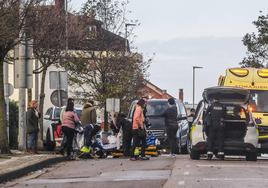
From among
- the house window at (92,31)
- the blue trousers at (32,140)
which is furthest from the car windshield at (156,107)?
the house window at (92,31)

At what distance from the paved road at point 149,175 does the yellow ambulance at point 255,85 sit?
3.62 metres

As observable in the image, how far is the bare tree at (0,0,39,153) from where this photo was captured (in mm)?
19062

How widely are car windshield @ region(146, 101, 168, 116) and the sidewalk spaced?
22.9 ft

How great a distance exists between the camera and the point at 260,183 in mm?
15047

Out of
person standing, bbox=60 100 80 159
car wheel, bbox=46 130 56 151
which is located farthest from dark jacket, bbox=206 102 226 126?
car wheel, bbox=46 130 56 151

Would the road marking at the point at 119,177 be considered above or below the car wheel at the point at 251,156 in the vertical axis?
above

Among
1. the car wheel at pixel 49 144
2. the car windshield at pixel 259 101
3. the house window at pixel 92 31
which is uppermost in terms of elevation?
the house window at pixel 92 31

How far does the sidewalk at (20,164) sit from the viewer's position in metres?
17.1

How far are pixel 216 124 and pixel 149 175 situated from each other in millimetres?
5468

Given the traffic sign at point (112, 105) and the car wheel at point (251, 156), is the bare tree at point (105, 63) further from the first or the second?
the car wheel at point (251, 156)

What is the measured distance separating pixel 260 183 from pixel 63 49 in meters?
16.9

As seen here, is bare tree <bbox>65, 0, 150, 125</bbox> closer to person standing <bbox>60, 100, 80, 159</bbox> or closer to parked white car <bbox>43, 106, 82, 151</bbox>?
parked white car <bbox>43, 106, 82, 151</bbox>

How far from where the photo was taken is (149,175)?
55.9 feet

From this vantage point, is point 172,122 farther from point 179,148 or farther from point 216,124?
point 179,148
